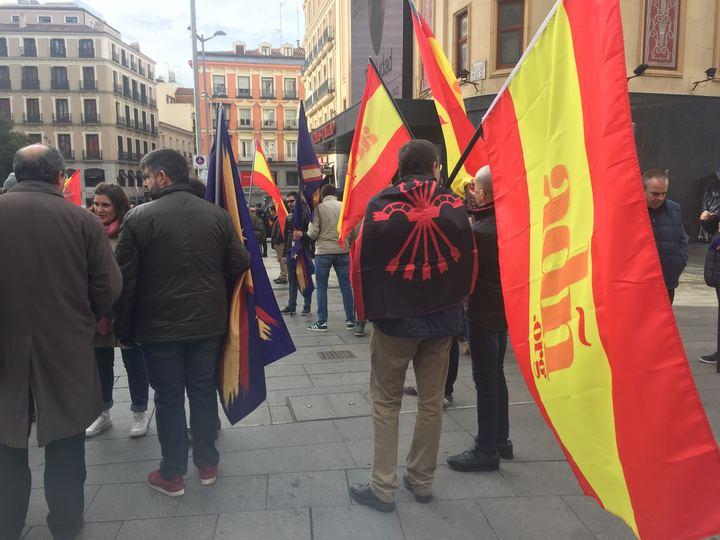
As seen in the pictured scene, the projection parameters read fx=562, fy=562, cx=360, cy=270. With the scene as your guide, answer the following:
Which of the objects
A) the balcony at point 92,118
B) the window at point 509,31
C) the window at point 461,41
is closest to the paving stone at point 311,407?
the window at point 509,31

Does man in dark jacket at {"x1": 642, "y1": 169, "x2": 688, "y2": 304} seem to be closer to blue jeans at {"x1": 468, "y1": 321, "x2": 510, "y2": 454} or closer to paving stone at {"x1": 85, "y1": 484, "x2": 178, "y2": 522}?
blue jeans at {"x1": 468, "y1": 321, "x2": 510, "y2": 454}

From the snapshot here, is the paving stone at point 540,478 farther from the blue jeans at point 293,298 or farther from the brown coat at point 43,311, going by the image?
the blue jeans at point 293,298

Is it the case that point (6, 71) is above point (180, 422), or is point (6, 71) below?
above

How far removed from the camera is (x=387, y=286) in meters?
2.77

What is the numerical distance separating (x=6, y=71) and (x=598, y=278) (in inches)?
2827

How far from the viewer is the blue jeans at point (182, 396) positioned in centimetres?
307

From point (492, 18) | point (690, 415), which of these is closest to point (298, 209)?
point (690, 415)

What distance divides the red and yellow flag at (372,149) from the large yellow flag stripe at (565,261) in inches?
79.9

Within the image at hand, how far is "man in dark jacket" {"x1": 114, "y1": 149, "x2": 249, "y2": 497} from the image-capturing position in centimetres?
297

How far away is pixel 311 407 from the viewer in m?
4.35

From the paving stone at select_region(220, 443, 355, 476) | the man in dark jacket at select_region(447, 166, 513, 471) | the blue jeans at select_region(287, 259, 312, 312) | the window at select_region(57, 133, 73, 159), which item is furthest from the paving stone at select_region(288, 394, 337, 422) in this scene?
the window at select_region(57, 133, 73, 159)

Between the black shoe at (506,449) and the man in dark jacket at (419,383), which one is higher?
the man in dark jacket at (419,383)

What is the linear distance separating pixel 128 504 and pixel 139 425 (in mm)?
953

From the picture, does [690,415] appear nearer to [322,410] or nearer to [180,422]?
[180,422]
